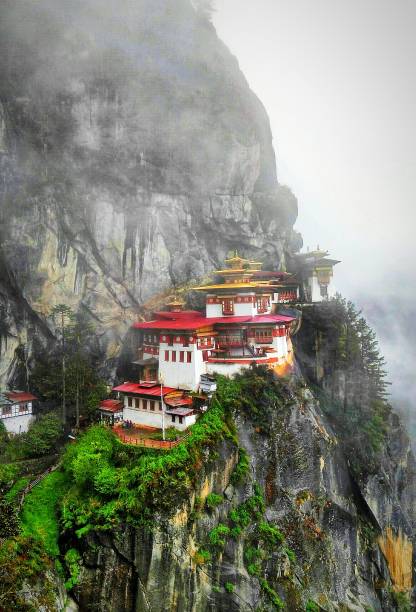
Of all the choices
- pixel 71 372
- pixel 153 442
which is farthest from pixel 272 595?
pixel 71 372

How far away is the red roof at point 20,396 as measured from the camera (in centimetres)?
2728

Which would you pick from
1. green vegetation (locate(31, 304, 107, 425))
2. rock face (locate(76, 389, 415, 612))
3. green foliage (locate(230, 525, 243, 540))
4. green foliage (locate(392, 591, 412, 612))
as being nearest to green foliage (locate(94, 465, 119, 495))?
rock face (locate(76, 389, 415, 612))

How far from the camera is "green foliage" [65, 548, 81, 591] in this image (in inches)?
684

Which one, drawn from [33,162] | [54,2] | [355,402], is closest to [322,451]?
[355,402]

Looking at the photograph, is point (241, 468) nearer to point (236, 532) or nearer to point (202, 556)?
point (236, 532)

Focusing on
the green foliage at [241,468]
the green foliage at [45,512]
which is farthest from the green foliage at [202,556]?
the green foliage at [45,512]

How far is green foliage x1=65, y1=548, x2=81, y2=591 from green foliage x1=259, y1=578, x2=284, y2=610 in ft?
29.7

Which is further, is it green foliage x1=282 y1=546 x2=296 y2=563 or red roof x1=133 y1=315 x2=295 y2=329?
red roof x1=133 y1=315 x2=295 y2=329

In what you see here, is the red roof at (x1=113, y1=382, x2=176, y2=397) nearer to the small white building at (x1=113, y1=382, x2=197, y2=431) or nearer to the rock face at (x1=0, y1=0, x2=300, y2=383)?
the small white building at (x1=113, y1=382, x2=197, y2=431)

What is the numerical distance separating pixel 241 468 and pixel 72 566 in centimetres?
914

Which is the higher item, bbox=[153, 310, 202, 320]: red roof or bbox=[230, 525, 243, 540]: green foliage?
bbox=[153, 310, 202, 320]: red roof

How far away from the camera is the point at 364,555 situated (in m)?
27.7

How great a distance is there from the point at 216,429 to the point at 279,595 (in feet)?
28.9

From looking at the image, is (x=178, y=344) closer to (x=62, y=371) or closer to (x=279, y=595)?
(x=62, y=371)
